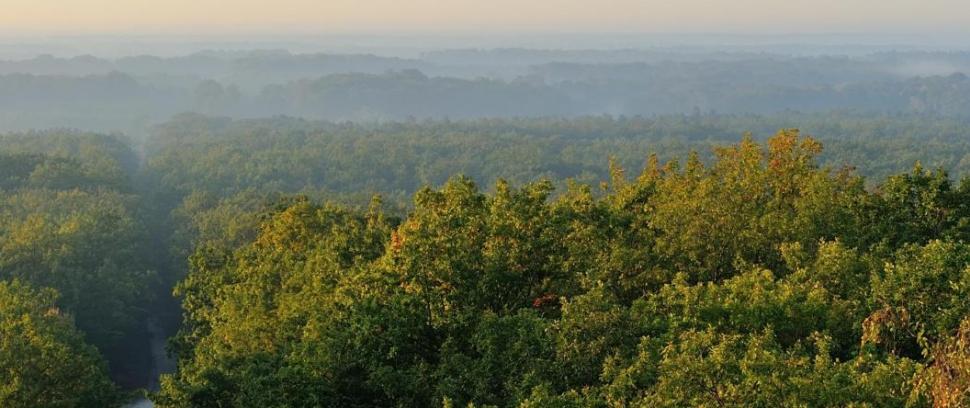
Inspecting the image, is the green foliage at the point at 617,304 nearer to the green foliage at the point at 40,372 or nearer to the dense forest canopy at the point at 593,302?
the dense forest canopy at the point at 593,302

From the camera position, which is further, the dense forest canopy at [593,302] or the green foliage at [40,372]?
the green foliage at [40,372]

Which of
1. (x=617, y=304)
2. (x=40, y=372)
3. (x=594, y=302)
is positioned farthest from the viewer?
(x=40, y=372)

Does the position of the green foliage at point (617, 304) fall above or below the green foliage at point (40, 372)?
above

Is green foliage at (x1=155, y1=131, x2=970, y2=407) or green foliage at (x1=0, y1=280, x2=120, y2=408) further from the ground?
green foliage at (x1=155, y1=131, x2=970, y2=407)

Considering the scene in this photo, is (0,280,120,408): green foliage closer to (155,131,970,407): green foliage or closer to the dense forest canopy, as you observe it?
the dense forest canopy

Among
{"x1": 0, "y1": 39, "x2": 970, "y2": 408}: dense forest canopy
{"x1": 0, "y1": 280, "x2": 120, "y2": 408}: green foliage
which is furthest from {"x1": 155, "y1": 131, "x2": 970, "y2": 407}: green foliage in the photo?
{"x1": 0, "y1": 280, "x2": 120, "y2": 408}: green foliage

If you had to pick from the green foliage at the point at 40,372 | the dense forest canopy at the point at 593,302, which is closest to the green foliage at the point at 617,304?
the dense forest canopy at the point at 593,302

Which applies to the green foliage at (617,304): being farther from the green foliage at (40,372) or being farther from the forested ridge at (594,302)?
the green foliage at (40,372)

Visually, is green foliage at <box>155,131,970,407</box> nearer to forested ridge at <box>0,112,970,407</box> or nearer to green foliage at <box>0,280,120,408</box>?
forested ridge at <box>0,112,970,407</box>

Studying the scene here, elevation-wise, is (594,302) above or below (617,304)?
above

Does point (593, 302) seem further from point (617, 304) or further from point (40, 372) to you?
point (40, 372)

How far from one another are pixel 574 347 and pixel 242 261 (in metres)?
22.3

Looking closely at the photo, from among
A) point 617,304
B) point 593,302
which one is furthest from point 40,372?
point 593,302

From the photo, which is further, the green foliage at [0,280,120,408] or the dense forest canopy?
the green foliage at [0,280,120,408]
